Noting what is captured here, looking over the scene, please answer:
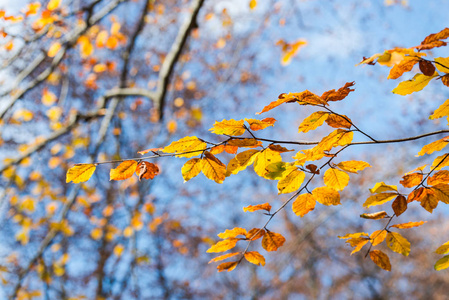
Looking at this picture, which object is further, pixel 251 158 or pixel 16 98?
pixel 16 98

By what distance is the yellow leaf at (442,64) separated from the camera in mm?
762

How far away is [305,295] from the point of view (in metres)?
11.4

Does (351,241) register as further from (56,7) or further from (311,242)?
(311,242)

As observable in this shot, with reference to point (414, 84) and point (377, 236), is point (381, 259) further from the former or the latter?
point (414, 84)

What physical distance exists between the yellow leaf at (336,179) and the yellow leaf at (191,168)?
0.36m

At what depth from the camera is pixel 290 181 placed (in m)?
0.93

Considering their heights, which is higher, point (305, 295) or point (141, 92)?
point (141, 92)

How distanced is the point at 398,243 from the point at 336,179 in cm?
29

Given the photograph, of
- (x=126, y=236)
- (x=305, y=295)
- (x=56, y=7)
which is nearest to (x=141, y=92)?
(x=56, y=7)

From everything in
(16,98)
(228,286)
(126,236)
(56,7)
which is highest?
(56,7)

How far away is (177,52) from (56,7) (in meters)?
1.20

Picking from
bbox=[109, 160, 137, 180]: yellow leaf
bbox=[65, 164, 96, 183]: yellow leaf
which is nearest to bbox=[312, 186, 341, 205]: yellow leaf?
bbox=[109, 160, 137, 180]: yellow leaf

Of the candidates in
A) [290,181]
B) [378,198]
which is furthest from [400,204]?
[290,181]

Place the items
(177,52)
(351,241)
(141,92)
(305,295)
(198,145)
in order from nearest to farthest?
(198,145) → (351,241) → (177,52) → (141,92) → (305,295)
